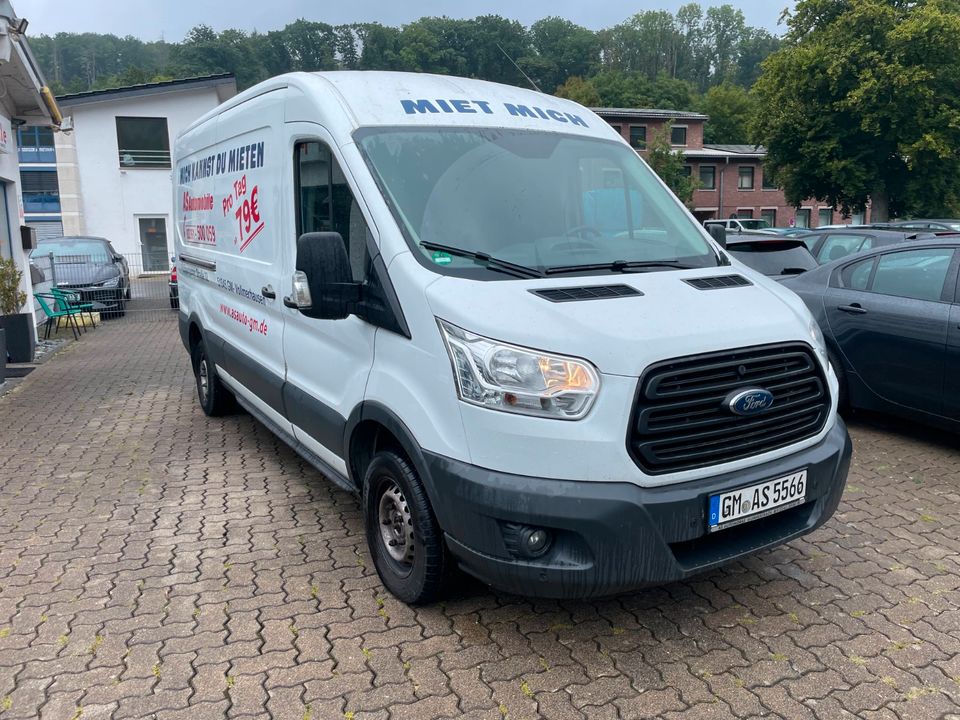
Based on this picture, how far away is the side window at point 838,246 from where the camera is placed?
10398mm

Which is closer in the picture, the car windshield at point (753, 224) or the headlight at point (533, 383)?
the headlight at point (533, 383)

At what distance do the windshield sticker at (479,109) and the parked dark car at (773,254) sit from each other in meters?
4.19

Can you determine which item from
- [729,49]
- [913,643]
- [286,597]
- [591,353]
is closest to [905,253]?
[913,643]

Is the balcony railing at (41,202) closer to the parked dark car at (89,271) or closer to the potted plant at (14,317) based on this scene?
the parked dark car at (89,271)

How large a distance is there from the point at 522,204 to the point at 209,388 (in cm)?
430

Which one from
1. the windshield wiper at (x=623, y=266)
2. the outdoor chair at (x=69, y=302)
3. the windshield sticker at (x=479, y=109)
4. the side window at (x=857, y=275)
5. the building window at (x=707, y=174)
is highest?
the building window at (x=707, y=174)

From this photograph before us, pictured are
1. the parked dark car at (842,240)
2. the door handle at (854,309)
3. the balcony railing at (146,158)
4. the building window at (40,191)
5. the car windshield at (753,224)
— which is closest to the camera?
the door handle at (854,309)

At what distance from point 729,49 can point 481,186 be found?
111804mm

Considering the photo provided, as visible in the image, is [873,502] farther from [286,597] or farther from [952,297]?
[286,597]

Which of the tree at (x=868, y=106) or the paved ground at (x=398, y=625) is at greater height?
the tree at (x=868, y=106)

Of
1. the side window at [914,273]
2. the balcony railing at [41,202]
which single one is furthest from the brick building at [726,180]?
the side window at [914,273]

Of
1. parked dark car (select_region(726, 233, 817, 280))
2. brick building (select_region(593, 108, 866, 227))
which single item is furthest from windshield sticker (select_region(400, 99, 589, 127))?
brick building (select_region(593, 108, 866, 227))

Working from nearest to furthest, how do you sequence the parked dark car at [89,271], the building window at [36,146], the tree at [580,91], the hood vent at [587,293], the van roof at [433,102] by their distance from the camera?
1. the hood vent at [587,293]
2. the van roof at [433,102]
3. the parked dark car at [89,271]
4. the building window at [36,146]
5. the tree at [580,91]

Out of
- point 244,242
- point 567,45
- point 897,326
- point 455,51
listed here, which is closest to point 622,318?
point 244,242
